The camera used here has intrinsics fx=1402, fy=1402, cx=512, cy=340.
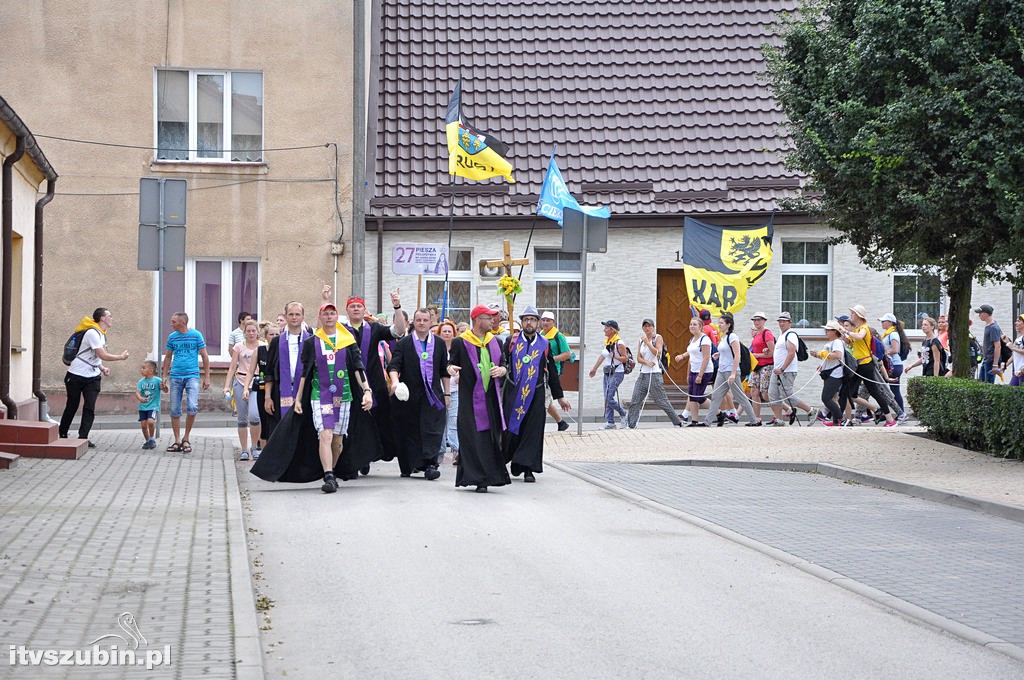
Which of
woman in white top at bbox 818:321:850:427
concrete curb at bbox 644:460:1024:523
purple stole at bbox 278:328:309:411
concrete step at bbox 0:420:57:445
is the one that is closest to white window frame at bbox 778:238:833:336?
woman in white top at bbox 818:321:850:427

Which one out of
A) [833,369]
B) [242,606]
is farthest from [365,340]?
[833,369]

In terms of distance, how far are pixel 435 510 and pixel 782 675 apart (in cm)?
574

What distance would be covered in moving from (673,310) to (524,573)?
18924 mm

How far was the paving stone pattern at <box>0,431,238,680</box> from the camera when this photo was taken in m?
6.03

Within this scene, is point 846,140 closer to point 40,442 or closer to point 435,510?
point 435,510

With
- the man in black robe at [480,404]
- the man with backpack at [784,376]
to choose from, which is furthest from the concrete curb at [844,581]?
the man with backpack at [784,376]

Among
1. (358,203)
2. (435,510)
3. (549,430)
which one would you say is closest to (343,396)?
(435,510)

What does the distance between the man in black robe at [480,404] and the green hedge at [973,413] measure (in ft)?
17.4

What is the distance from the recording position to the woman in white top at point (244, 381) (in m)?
16.0

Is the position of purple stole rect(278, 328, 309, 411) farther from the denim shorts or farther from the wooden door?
the wooden door

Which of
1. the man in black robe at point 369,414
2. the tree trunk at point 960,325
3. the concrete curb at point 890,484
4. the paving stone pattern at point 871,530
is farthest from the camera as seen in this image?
the tree trunk at point 960,325

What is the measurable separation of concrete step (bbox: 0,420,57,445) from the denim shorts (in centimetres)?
204

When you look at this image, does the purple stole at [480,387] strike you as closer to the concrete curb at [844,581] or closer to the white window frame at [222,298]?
the concrete curb at [844,581]

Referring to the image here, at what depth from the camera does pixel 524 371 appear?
14.1 m
